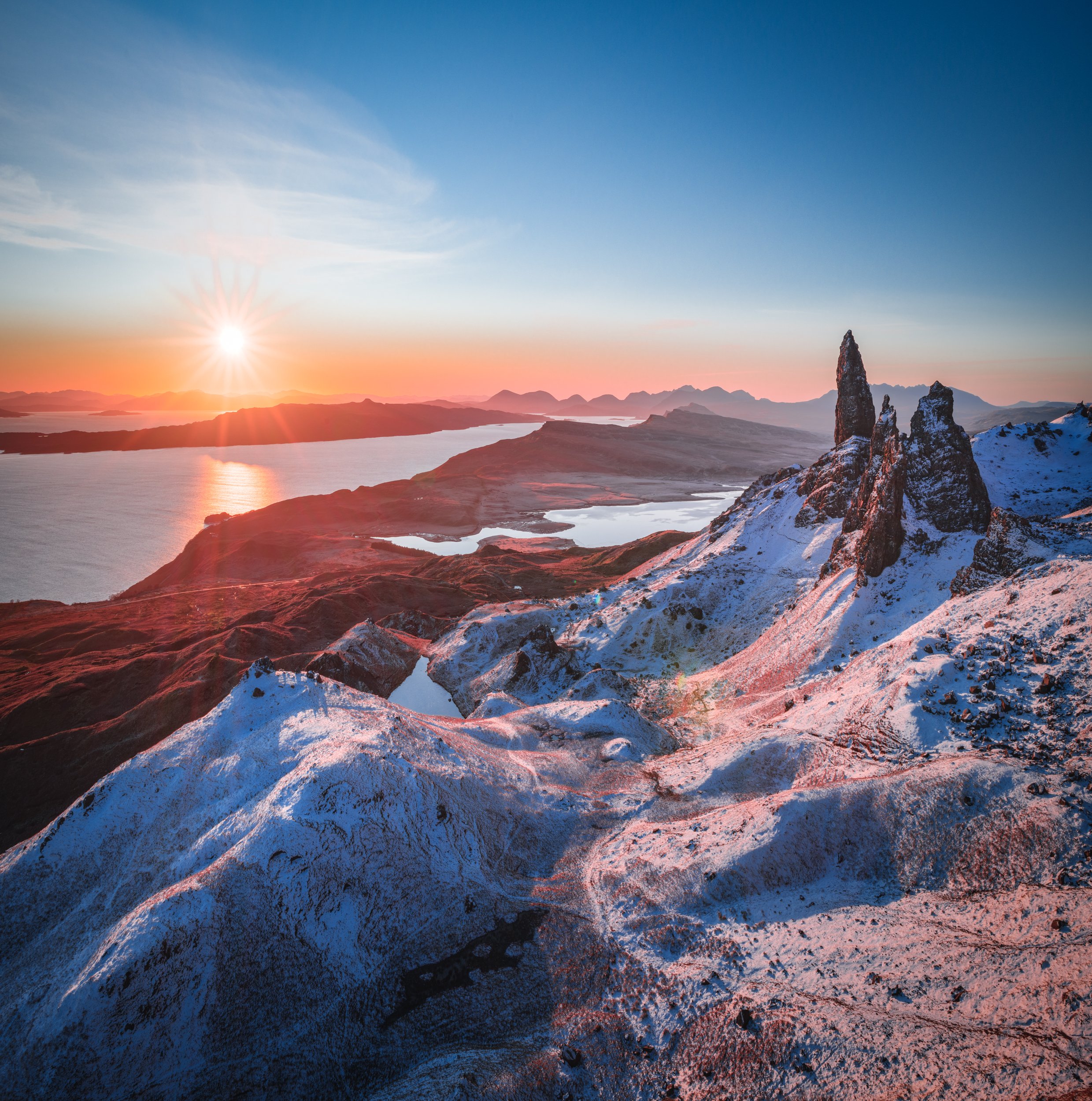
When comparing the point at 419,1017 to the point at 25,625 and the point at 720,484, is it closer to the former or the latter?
the point at 25,625

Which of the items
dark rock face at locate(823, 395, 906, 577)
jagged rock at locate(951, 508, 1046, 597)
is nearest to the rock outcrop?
dark rock face at locate(823, 395, 906, 577)

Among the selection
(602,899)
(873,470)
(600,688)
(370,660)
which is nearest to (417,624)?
(370,660)

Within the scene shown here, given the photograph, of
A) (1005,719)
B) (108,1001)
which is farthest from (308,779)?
(1005,719)

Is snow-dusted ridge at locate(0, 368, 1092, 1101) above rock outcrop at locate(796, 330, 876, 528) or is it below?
below

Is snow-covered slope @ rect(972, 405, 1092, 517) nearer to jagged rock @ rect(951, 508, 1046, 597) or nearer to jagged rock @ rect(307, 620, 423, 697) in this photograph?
jagged rock @ rect(951, 508, 1046, 597)

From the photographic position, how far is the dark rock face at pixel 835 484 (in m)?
48.3

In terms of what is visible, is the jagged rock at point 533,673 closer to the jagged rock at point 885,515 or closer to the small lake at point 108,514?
the jagged rock at point 885,515

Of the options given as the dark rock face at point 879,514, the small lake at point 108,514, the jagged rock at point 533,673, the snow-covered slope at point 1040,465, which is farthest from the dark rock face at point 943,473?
the small lake at point 108,514

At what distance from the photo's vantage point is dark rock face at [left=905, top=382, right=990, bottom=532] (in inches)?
1379

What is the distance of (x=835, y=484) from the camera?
161ft

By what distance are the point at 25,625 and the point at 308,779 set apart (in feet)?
246

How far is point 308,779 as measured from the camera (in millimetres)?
17922

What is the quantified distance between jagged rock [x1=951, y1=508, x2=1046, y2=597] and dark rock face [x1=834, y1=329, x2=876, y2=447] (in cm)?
2651

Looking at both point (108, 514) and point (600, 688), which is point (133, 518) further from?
point (600, 688)
